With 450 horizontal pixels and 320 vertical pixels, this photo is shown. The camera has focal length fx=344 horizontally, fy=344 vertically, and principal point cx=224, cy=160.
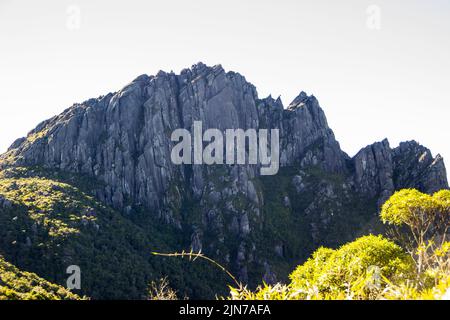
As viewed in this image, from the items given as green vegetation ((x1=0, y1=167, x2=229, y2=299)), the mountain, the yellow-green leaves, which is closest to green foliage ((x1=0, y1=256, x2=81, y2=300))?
green vegetation ((x1=0, y1=167, x2=229, y2=299))

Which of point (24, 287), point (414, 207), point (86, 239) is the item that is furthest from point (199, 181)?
point (414, 207)

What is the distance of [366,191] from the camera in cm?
17200

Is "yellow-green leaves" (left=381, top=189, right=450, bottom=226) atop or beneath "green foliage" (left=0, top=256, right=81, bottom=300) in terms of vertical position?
atop

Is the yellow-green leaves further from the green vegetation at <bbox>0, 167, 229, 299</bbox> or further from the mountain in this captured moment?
the mountain

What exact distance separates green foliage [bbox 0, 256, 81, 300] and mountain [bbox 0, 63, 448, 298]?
3801 cm

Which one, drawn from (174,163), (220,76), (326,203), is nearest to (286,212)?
(326,203)

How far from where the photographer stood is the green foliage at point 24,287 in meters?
57.8

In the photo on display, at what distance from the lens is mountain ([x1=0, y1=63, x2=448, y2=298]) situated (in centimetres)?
13700

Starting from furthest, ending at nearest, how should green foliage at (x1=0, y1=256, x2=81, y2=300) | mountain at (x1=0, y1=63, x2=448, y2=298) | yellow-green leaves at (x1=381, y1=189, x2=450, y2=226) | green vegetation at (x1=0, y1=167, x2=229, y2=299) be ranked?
mountain at (x1=0, y1=63, x2=448, y2=298) → green vegetation at (x1=0, y1=167, x2=229, y2=299) → green foliage at (x1=0, y1=256, x2=81, y2=300) → yellow-green leaves at (x1=381, y1=189, x2=450, y2=226)

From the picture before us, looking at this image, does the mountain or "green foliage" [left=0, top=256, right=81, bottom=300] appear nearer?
"green foliage" [left=0, top=256, right=81, bottom=300]

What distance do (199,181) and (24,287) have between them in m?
106

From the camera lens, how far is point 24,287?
232 feet

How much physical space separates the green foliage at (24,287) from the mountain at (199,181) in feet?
125

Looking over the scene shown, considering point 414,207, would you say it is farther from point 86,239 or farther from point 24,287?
point 86,239
